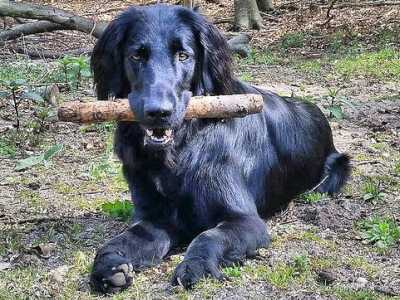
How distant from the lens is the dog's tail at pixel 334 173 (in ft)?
19.5

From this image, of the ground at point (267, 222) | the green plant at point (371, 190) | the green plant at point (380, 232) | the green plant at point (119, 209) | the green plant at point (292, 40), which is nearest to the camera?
the ground at point (267, 222)

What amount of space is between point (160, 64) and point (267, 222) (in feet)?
5.12

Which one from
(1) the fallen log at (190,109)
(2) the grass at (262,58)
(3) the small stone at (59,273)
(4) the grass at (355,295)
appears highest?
(1) the fallen log at (190,109)

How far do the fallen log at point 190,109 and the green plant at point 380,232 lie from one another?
112cm

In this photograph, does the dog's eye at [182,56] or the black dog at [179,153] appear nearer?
the black dog at [179,153]

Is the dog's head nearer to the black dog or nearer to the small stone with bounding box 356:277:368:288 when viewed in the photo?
the black dog

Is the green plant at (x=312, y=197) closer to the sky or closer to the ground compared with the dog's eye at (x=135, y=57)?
closer to the ground

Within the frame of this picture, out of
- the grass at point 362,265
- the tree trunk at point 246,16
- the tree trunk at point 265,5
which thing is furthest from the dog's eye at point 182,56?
the tree trunk at point 265,5

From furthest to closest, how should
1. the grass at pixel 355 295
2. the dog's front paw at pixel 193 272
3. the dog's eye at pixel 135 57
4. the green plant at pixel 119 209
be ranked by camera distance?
the green plant at pixel 119 209
the dog's eye at pixel 135 57
the dog's front paw at pixel 193 272
the grass at pixel 355 295

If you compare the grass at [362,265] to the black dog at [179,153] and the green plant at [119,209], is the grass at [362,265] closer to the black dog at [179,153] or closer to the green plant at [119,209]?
the black dog at [179,153]

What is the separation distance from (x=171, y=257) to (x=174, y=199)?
1.25ft

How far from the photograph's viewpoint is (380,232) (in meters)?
4.81

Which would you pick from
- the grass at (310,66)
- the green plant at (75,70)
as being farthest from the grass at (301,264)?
the grass at (310,66)

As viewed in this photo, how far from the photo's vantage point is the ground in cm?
417
